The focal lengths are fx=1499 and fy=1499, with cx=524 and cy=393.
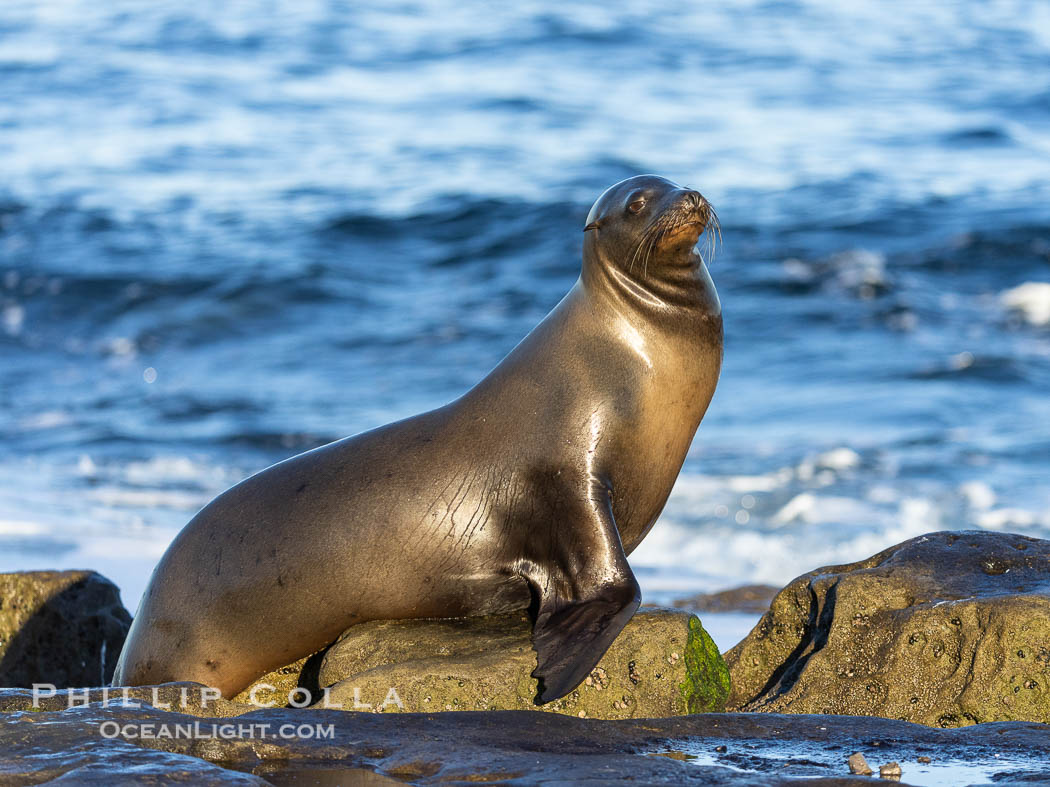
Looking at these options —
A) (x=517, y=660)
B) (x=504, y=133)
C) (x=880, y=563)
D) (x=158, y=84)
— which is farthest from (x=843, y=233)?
(x=158, y=84)

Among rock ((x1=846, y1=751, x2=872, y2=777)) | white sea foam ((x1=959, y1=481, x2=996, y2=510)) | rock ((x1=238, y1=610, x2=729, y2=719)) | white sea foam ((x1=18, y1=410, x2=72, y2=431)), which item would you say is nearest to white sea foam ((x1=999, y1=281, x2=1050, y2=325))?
white sea foam ((x1=959, y1=481, x2=996, y2=510))

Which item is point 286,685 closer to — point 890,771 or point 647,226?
point 647,226

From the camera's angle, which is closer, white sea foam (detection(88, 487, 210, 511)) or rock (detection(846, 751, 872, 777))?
rock (detection(846, 751, 872, 777))

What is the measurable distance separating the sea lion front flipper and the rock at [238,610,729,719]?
0.29 feet

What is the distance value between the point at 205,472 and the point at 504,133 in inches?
530

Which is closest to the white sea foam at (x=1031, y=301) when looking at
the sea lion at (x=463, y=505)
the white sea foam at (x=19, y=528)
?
the white sea foam at (x=19, y=528)

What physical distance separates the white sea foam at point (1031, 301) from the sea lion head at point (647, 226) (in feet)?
35.8

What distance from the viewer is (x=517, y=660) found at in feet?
15.5

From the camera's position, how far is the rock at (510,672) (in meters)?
4.63

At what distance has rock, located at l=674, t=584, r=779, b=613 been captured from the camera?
8.22 m

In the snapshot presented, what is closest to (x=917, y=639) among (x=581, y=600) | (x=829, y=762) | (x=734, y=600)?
(x=581, y=600)

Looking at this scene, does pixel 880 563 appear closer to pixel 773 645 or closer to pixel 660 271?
pixel 773 645

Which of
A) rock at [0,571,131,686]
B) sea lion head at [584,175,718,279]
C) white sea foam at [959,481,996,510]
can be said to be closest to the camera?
sea lion head at [584,175,718,279]

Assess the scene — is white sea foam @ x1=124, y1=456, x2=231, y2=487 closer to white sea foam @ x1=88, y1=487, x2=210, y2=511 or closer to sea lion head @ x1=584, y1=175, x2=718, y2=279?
white sea foam @ x1=88, y1=487, x2=210, y2=511
